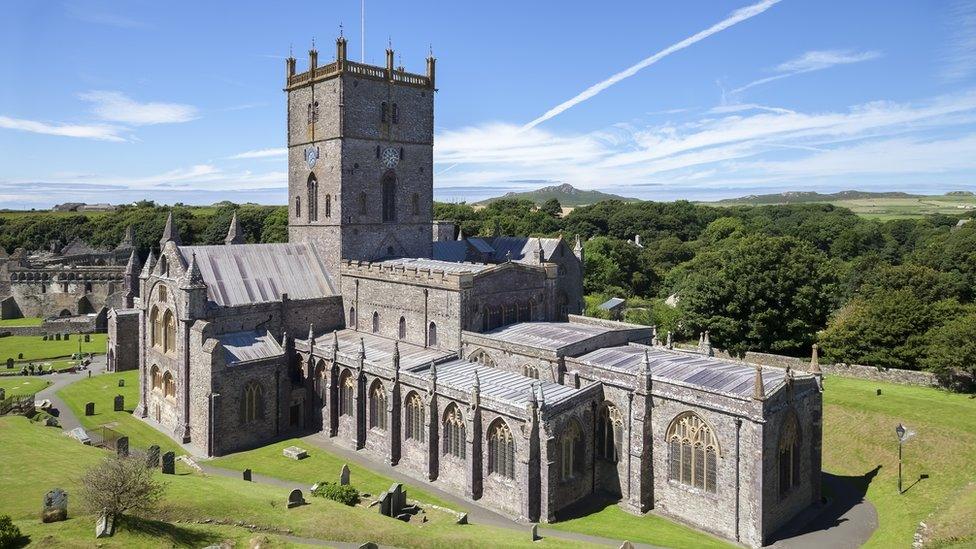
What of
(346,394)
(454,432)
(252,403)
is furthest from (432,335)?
(252,403)

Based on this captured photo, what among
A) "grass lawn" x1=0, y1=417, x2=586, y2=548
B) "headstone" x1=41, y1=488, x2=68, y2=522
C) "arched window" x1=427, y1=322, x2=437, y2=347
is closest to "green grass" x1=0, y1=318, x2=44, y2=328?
"grass lawn" x1=0, y1=417, x2=586, y2=548

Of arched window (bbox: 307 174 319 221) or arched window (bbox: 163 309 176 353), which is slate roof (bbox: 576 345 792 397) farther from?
arched window (bbox: 163 309 176 353)

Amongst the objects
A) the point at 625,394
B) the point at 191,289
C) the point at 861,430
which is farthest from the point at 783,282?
the point at 191,289

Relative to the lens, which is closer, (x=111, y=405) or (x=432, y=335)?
(x=432, y=335)

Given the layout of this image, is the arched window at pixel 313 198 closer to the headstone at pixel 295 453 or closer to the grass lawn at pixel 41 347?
the headstone at pixel 295 453

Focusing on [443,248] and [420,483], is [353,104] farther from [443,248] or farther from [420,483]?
[420,483]

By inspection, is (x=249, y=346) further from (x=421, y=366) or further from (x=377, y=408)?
(x=421, y=366)
